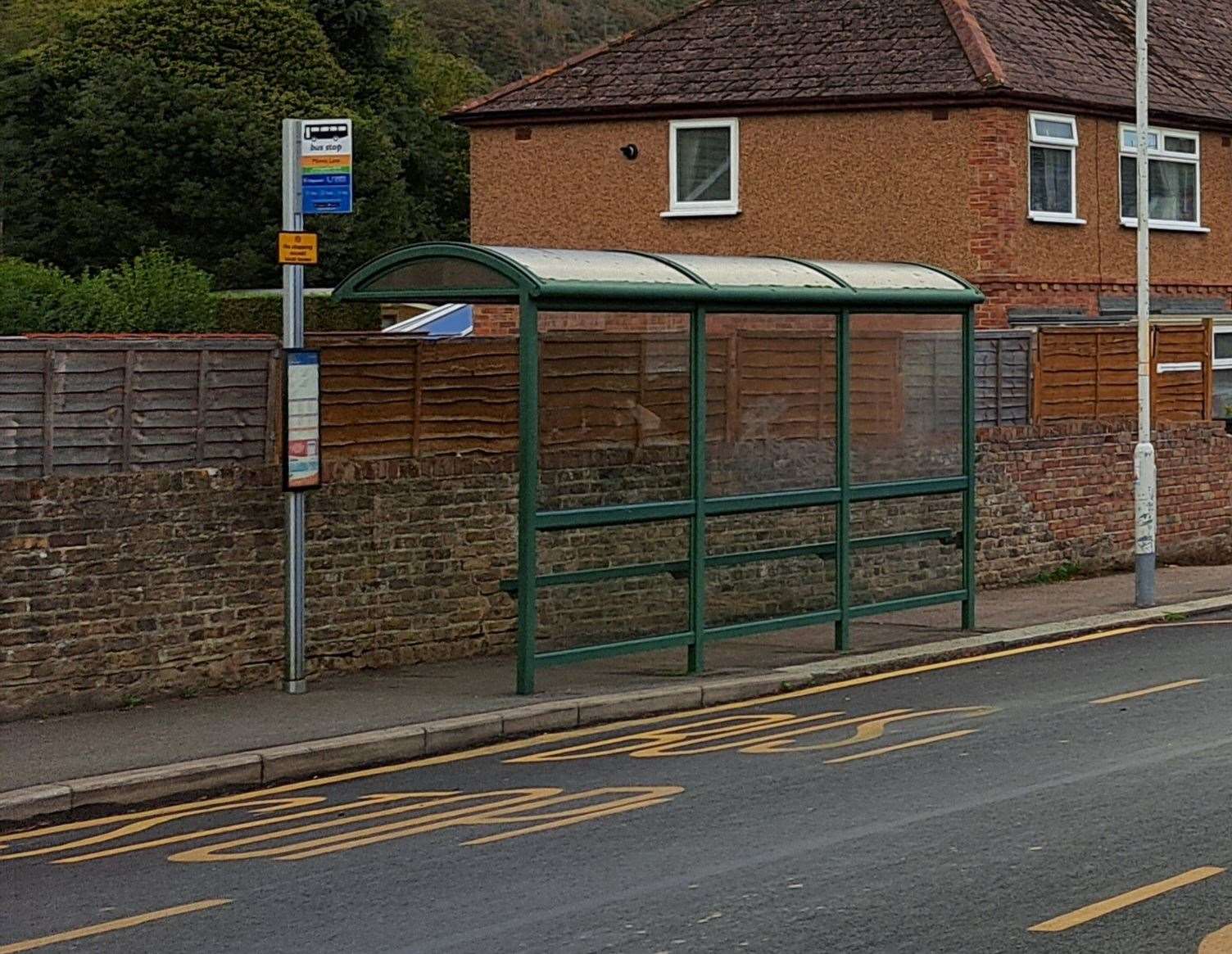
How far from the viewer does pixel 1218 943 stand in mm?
7191

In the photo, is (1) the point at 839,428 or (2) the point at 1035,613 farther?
(2) the point at 1035,613

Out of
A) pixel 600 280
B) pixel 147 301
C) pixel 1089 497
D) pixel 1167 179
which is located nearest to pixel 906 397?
pixel 600 280

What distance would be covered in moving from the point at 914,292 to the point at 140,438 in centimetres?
594

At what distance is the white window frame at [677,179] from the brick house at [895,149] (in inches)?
1.4

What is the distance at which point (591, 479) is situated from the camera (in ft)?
50.0

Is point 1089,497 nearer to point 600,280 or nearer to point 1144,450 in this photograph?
point 1144,450

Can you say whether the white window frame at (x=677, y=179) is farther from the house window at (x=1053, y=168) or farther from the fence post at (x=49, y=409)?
Result: the fence post at (x=49, y=409)

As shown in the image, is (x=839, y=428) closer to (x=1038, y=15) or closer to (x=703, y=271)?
(x=703, y=271)

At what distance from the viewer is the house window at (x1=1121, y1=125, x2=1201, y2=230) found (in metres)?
30.7

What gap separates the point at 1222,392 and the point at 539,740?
60.9ft

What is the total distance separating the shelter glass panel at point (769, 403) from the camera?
14.6 m

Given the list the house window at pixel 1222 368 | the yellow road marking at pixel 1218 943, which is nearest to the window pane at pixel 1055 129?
the house window at pixel 1222 368

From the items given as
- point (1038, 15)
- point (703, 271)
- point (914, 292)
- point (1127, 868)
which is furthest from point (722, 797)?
point (1038, 15)

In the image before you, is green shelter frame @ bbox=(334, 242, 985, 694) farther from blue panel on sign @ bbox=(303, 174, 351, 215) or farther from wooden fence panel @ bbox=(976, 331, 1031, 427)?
wooden fence panel @ bbox=(976, 331, 1031, 427)
